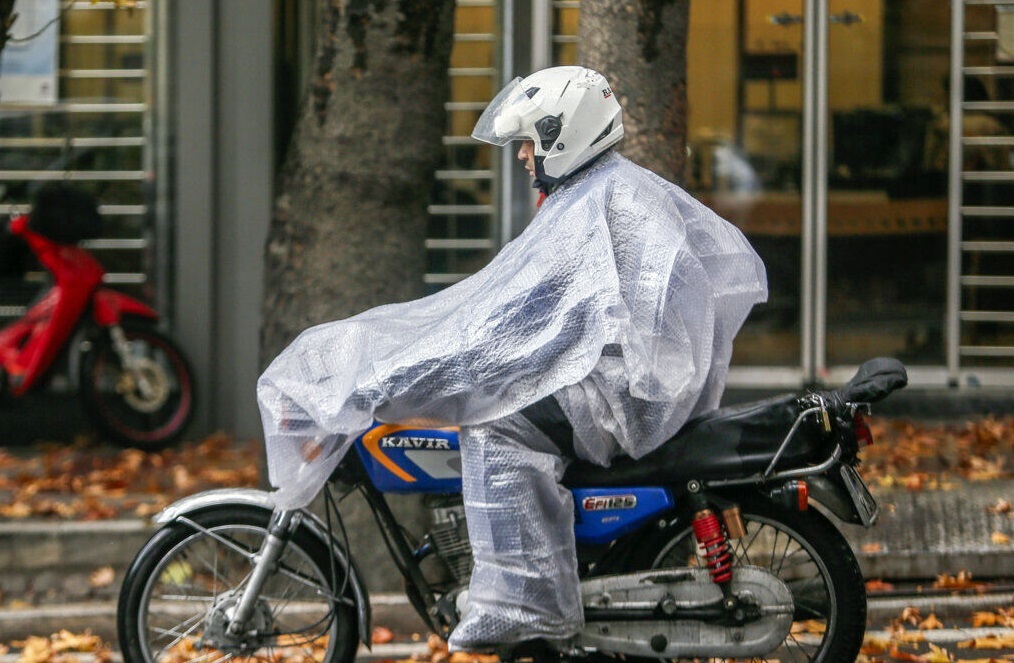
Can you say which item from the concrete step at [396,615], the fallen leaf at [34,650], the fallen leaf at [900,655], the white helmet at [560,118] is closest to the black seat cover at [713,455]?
the white helmet at [560,118]

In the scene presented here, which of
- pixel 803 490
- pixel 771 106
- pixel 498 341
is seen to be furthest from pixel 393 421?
pixel 771 106

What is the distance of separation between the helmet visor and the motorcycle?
0.89 meters

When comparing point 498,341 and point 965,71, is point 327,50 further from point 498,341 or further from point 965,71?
point 965,71

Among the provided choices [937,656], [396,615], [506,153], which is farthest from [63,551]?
[506,153]

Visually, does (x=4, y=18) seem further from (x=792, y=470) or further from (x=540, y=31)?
(x=540, y=31)

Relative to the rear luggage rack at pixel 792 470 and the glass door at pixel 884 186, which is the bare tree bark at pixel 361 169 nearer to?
the rear luggage rack at pixel 792 470

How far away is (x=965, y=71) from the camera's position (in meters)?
9.51

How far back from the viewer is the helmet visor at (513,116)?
4.39m

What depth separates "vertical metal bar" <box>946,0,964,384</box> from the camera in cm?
948

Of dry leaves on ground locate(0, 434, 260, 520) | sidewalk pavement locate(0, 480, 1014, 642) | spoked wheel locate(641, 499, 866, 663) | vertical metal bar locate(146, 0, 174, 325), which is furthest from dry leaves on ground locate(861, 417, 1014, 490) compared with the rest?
vertical metal bar locate(146, 0, 174, 325)

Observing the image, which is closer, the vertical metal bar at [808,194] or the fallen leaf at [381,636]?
the fallen leaf at [381,636]

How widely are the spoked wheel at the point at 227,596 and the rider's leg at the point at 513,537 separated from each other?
539 mm

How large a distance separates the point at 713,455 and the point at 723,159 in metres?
5.56

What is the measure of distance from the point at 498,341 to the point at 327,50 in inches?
90.2
